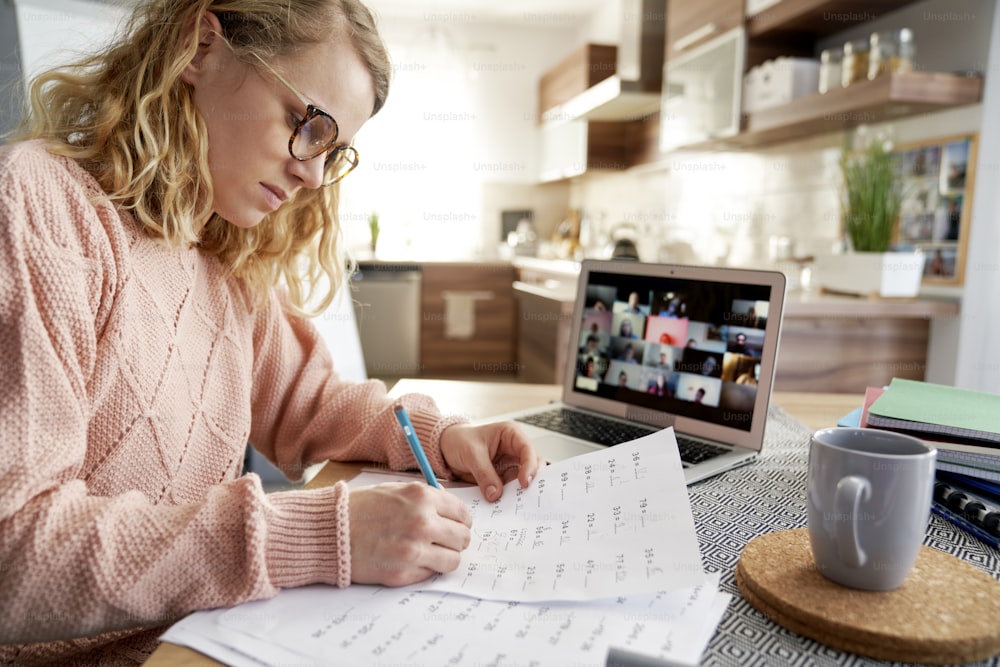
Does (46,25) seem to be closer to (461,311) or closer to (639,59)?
(639,59)

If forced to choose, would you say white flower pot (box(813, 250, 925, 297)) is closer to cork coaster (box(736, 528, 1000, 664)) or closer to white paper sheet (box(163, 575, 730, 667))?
cork coaster (box(736, 528, 1000, 664))

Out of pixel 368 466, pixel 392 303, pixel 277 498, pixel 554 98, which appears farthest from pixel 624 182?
pixel 277 498

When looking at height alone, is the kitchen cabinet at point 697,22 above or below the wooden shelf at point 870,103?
above

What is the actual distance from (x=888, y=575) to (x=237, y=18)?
2.69ft

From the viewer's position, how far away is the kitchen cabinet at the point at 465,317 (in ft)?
14.7

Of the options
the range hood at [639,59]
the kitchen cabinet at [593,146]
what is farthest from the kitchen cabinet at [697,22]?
the kitchen cabinet at [593,146]

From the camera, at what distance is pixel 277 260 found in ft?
3.32

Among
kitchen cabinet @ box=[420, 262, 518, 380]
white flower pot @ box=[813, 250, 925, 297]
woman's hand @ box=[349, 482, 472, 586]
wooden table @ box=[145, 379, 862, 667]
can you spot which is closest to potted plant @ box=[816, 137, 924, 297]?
white flower pot @ box=[813, 250, 925, 297]

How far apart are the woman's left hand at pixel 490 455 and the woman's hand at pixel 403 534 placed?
0.49ft

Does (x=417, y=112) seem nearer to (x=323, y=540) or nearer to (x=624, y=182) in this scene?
(x=624, y=182)

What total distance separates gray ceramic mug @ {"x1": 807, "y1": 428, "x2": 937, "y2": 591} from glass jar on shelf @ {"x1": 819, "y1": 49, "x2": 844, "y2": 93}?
1.88m

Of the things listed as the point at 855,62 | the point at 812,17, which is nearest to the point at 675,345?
the point at 855,62

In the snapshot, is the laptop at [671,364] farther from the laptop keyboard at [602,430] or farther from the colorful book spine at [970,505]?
the colorful book spine at [970,505]

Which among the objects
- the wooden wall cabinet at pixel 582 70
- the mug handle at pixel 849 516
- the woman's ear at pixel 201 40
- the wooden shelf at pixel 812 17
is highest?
the wooden wall cabinet at pixel 582 70
